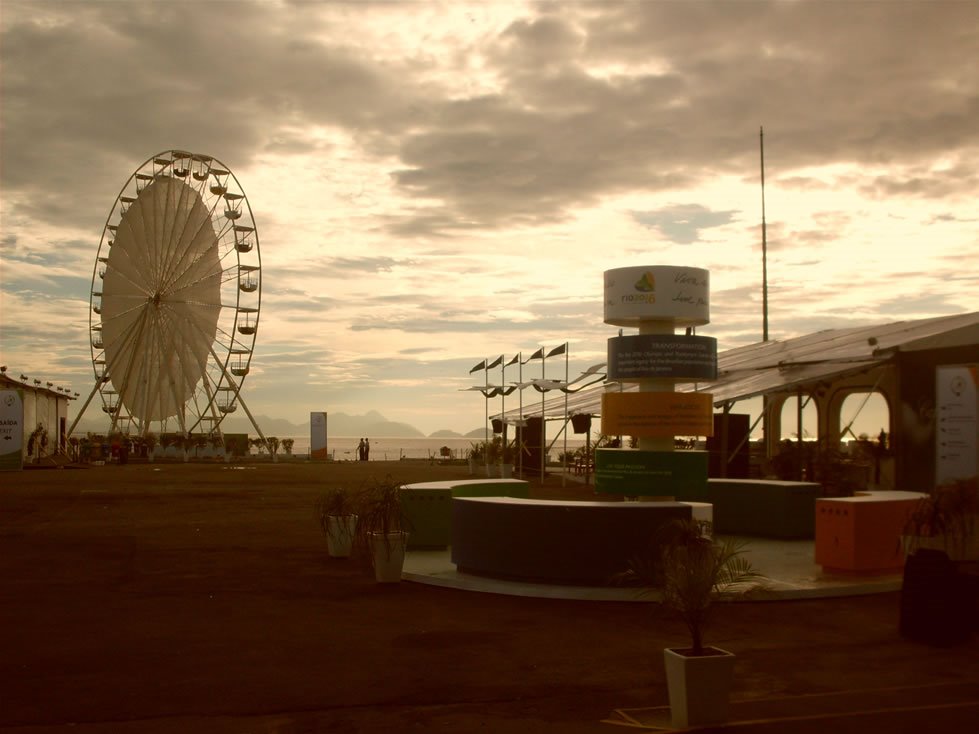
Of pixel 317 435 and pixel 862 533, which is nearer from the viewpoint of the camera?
pixel 862 533

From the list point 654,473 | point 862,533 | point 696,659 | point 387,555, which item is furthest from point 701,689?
point 654,473

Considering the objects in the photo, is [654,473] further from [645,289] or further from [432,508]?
[432,508]

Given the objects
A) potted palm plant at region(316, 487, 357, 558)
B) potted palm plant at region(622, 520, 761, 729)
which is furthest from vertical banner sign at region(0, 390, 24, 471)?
potted palm plant at region(622, 520, 761, 729)

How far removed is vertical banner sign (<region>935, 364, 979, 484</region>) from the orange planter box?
1.89 meters

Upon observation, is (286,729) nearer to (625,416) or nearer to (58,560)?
(58,560)

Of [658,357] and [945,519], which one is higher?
[658,357]

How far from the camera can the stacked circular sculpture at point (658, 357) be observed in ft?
66.0

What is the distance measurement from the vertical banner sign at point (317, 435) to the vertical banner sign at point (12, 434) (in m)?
19.1

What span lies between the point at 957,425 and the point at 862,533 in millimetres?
3490

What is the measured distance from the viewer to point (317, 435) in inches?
2410

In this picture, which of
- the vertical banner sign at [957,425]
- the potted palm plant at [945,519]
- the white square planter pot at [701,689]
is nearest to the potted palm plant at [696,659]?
the white square planter pot at [701,689]

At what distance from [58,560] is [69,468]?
3347 cm

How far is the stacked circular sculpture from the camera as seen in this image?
2012cm

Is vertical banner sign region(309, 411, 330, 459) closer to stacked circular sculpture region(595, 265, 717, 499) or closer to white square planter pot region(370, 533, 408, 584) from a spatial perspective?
stacked circular sculpture region(595, 265, 717, 499)
